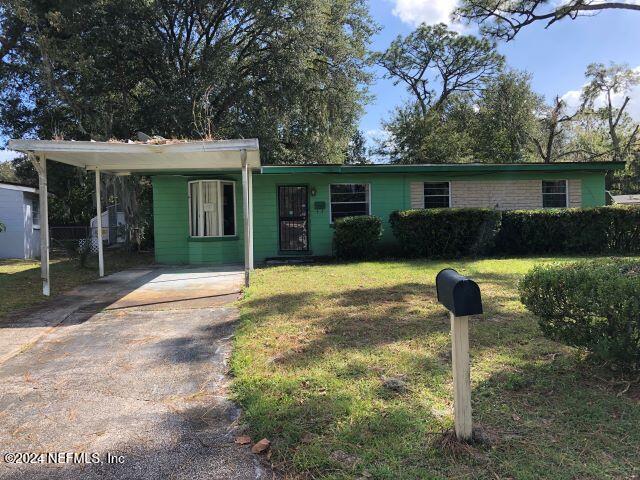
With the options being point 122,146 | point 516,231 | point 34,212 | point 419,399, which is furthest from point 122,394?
point 34,212

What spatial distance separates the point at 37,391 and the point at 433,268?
7.69 m

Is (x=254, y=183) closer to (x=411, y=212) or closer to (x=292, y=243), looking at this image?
(x=292, y=243)

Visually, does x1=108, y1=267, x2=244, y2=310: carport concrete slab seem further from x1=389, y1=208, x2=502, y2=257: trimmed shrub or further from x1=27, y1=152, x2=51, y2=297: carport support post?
x1=389, y1=208, x2=502, y2=257: trimmed shrub

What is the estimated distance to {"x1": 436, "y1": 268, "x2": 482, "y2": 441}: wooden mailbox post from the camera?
2.45m

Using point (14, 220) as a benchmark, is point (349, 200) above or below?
above

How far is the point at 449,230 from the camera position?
11.5 m

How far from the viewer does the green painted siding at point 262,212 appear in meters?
12.5

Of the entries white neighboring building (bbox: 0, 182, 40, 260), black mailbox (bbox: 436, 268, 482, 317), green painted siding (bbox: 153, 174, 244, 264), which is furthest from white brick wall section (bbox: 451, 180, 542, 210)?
white neighboring building (bbox: 0, 182, 40, 260)

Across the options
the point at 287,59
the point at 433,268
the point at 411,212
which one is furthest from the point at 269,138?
the point at 433,268

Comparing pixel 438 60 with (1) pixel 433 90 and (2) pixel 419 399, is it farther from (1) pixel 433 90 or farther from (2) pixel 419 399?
(2) pixel 419 399

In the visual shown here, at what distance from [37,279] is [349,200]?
781 cm

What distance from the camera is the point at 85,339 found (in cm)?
521

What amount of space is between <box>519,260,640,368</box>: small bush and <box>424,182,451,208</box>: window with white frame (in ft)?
30.8

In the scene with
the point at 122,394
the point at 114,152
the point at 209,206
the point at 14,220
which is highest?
the point at 114,152
